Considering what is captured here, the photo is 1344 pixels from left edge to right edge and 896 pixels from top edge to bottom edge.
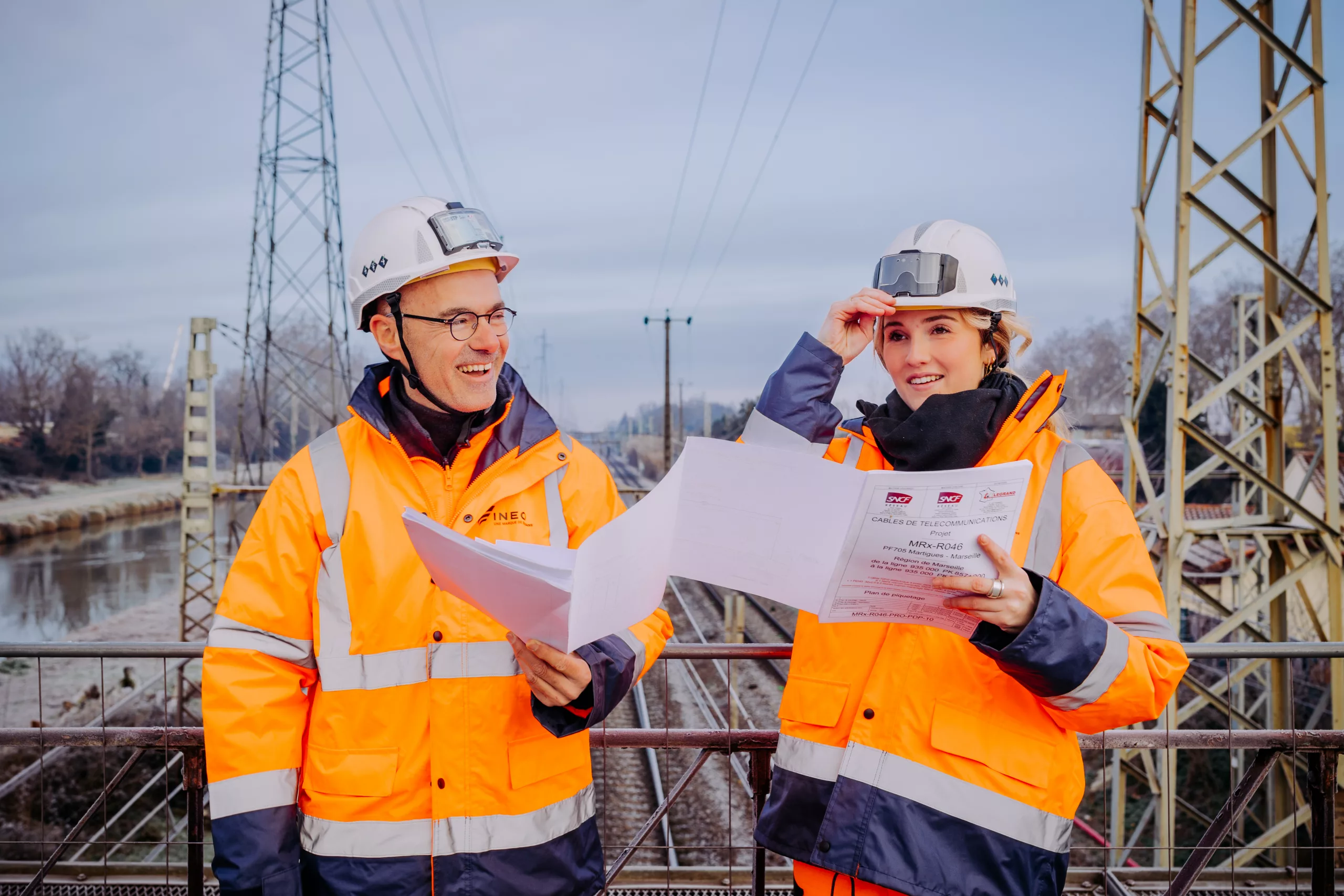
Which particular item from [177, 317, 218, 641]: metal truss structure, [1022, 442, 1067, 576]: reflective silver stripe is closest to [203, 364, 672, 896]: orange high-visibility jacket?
[1022, 442, 1067, 576]: reflective silver stripe

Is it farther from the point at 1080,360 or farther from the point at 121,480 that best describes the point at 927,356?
the point at 1080,360

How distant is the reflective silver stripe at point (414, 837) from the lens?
1.78 meters

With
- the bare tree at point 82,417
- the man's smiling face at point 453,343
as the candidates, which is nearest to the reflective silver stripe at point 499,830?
the man's smiling face at point 453,343

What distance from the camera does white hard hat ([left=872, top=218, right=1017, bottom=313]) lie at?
6.54 ft

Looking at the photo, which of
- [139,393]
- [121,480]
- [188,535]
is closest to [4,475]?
[121,480]

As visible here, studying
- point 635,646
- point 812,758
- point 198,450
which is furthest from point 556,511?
point 198,450

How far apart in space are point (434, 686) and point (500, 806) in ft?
0.98

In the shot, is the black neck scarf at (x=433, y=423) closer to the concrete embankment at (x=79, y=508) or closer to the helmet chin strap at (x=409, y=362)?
the helmet chin strap at (x=409, y=362)

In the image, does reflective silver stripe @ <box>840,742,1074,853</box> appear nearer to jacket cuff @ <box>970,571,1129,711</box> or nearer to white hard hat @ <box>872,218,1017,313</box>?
jacket cuff @ <box>970,571,1129,711</box>

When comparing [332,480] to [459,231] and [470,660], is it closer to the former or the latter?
[470,660]

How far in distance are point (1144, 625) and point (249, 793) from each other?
1.83 metres

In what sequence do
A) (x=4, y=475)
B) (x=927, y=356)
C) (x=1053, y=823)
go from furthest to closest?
1. (x=4, y=475)
2. (x=927, y=356)
3. (x=1053, y=823)

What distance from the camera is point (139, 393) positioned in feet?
134

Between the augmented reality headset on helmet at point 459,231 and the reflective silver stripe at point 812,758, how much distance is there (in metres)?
1.37
